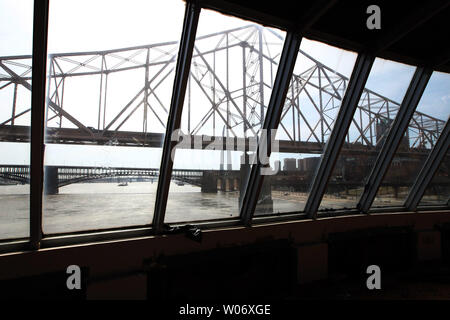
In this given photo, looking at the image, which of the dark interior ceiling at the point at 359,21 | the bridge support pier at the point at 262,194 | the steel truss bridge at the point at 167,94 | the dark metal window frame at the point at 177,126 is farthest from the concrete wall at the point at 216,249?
the dark interior ceiling at the point at 359,21

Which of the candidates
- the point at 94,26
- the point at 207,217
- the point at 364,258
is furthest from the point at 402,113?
the point at 94,26

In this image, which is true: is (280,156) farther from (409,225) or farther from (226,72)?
(409,225)

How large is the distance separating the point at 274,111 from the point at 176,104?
1.13 metres

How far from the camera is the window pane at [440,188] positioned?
4.23m

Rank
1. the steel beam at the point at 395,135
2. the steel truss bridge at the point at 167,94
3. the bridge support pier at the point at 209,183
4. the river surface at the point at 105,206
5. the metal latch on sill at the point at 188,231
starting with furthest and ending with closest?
the steel beam at the point at 395,135 → the bridge support pier at the point at 209,183 → the metal latch on sill at the point at 188,231 → the river surface at the point at 105,206 → the steel truss bridge at the point at 167,94

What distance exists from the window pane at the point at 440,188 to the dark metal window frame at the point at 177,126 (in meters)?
0.64

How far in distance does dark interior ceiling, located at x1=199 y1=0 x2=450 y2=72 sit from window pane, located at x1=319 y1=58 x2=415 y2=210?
1.20 feet

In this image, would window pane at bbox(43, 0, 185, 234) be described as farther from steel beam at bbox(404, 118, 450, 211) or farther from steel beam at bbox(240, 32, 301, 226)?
steel beam at bbox(404, 118, 450, 211)

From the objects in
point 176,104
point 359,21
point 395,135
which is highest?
point 359,21

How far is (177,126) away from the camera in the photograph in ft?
7.39

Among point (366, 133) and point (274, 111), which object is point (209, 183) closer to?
point (274, 111)

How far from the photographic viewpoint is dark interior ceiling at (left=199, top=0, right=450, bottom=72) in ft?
7.24

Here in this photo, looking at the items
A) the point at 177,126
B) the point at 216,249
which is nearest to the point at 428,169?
the point at 216,249

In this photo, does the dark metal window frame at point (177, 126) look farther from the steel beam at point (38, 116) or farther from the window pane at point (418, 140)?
the window pane at point (418, 140)
